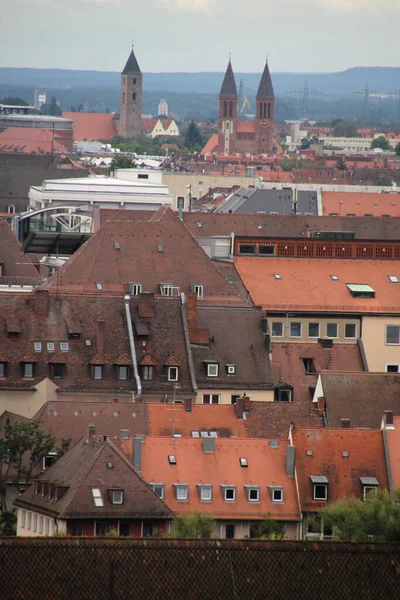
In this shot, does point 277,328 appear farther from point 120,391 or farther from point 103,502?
point 103,502

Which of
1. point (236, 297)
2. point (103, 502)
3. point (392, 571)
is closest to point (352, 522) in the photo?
point (103, 502)

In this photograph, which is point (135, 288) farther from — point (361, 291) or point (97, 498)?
point (97, 498)

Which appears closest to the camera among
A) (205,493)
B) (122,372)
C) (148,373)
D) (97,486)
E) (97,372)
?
(97,486)

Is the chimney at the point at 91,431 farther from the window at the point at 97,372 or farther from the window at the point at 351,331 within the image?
the window at the point at 351,331

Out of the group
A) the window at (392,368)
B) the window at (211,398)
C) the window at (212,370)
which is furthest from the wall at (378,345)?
the window at (211,398)

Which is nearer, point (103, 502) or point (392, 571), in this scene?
point (392, 571)

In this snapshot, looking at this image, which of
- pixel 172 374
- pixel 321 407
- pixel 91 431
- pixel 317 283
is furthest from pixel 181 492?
pixel 317 283
